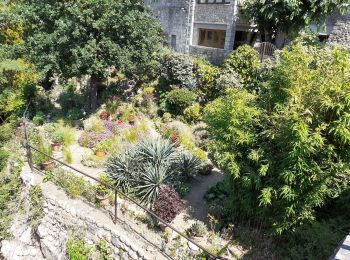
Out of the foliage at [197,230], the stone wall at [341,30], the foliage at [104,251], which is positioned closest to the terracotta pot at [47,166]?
the foliage at [104,251]

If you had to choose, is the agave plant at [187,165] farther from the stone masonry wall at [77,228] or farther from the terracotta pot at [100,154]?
the terracotta pot at [100,154]

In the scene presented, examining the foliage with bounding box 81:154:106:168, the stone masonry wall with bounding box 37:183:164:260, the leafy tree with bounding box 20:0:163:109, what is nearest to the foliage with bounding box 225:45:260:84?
the leafy tree with bounding box 20:0:163:109

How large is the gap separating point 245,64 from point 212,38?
6.30 m

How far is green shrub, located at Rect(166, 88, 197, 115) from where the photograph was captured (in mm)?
14047

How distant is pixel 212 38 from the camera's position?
18.8 m

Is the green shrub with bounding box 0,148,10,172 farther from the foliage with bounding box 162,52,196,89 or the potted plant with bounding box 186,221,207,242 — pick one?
the foliage with bounding box 162,52,196,89

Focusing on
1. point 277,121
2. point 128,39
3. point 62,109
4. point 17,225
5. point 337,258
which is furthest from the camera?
point 62,109

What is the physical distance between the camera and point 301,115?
5.66 metres

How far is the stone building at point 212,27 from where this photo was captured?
16484 millimetres

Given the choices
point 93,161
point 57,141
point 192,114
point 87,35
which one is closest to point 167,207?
point 93,161

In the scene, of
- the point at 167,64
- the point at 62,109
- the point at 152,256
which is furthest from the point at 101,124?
the point at 152,256

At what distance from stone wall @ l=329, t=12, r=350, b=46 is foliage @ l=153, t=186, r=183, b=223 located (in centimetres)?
1487

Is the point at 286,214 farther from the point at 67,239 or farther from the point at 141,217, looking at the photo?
the point at 67,239

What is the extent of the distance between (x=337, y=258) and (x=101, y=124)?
1150 cm
